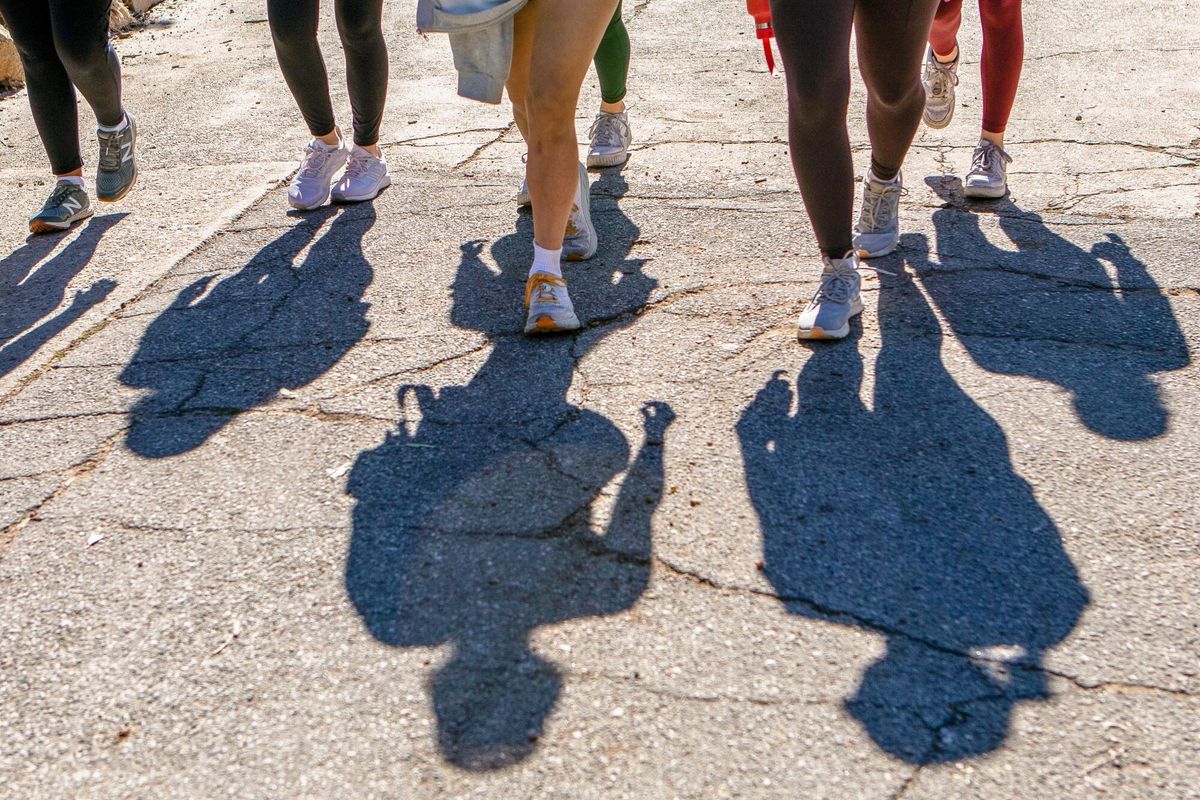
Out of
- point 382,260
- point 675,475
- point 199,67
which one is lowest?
point 199,67

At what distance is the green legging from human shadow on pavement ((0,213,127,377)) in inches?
83.3

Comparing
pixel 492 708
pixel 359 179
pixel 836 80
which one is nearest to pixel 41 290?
pixel 359 179

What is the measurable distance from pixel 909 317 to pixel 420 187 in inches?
93.3

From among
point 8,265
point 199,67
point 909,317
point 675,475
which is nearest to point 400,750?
point 675,475

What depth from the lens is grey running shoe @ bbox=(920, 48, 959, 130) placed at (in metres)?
5.00

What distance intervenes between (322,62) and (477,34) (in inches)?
71.9

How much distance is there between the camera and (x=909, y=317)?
3.62 metres

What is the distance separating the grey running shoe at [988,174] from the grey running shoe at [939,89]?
46 centimetres

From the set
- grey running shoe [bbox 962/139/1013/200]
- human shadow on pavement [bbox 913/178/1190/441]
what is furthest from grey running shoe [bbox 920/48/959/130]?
human shadow on pavement [bbox 913/178/1190/441]

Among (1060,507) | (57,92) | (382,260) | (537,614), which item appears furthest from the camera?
(57,92)

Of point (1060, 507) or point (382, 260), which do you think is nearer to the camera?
point (1060, 507)

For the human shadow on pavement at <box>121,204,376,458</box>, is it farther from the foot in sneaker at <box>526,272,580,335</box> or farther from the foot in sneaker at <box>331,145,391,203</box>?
the foot in sneaker at <box>526,272,580,335</box>

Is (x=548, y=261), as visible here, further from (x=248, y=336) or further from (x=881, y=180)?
(x=881, y=180)

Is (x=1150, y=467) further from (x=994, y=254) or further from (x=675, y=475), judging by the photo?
(x=994, y=254)
